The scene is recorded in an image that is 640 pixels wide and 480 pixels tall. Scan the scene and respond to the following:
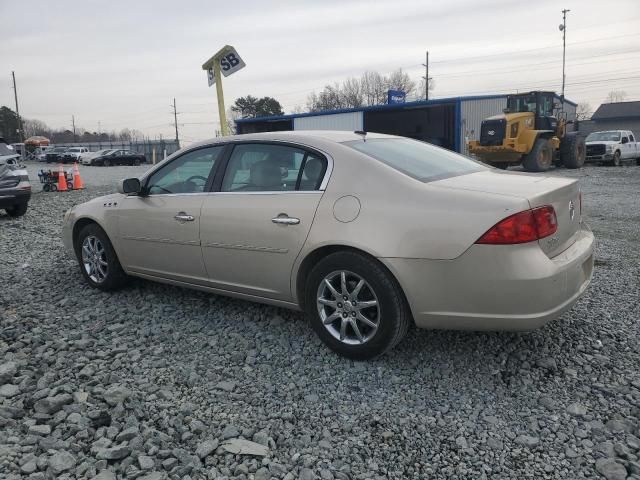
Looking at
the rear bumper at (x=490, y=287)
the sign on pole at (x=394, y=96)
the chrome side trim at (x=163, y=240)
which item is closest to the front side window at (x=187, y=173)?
the chrome side trim at (x=163, y=240)

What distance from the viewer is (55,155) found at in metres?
46.8

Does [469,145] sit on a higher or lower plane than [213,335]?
higher

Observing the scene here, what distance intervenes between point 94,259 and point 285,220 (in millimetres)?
2477

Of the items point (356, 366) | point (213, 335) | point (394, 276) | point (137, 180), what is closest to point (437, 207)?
point (394, 276)

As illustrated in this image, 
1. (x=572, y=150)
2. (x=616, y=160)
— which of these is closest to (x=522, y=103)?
(x=572, y=150)

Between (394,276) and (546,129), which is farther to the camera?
(546,129)

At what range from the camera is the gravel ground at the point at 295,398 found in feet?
8.02

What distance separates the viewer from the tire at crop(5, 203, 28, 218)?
1046 cm

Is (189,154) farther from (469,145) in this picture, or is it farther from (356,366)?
(469,145)

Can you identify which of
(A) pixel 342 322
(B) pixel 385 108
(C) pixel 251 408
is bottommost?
(C) pixel 251 408

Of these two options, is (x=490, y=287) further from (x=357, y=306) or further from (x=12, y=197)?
(x=12, y=197)

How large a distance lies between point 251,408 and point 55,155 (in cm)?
5028

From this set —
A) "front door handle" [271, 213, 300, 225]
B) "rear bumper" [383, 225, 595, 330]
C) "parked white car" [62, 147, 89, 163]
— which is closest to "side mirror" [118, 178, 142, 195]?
"front door handle" [271, 213, 300, 225]

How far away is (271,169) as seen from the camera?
12.5ft
